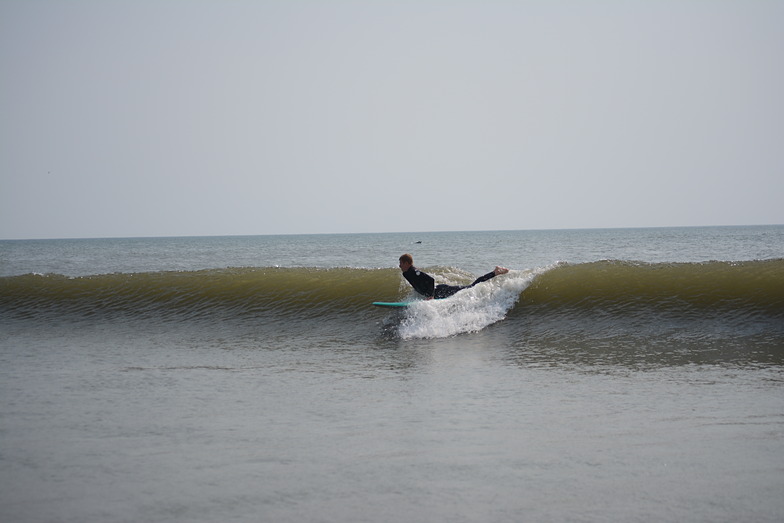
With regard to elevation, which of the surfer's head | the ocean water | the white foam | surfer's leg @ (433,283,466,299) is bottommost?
the ocean water

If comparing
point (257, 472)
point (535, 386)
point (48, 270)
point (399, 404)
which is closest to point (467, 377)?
point (535, 386)

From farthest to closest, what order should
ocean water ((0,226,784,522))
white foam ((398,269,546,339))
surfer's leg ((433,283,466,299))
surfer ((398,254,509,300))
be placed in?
1. surfer's leg ((433,283,466,299))
2. surfer ((398,254,509,300))
3. white foam ((398,269,546,339))
4. ocean water ((0,226,784,522))

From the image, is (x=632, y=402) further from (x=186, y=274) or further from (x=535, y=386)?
(x=186, y=274)

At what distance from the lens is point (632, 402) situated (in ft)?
22.3

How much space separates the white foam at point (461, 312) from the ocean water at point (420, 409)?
4cm

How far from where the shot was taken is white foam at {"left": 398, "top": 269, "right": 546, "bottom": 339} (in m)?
11.7

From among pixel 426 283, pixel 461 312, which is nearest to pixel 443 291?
pixel 426 283

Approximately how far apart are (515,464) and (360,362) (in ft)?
15.7

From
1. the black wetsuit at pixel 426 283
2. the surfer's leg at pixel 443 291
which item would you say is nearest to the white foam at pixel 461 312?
the surfer's leg at pixel 443 291

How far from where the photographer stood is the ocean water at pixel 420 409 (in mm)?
4402

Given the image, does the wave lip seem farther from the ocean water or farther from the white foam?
the white foam

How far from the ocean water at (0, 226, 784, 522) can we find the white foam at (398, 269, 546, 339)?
41 millimetres

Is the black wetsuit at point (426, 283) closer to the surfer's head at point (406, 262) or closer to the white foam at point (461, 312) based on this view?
the surfer's head at point (406, 262)

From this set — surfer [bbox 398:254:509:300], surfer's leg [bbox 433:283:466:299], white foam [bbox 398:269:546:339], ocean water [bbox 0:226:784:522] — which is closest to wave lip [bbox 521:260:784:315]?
ocean water [bbox 0:226:784:522]
